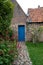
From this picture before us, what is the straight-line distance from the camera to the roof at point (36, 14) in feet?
106

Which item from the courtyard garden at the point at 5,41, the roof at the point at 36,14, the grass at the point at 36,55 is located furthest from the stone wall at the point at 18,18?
the courtyard garden at the point at 5,41

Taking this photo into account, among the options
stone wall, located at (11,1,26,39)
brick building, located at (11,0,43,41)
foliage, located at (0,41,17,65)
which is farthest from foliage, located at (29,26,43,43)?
foliage, located at (0,41,17,65)

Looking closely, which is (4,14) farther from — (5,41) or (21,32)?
(21,32)

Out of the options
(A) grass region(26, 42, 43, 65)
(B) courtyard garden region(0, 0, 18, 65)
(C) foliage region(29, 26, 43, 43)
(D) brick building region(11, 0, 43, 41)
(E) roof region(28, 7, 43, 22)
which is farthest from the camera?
(E) roof region(28, 7, 43, 22)

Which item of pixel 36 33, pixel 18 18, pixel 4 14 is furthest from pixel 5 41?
pixel 18 18

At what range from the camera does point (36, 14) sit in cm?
3366

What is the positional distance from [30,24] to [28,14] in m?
2.46

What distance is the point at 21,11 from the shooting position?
1278 inches

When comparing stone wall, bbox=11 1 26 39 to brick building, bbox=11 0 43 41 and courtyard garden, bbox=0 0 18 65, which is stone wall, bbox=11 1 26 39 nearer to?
brick building, bbox=11 0 43 41

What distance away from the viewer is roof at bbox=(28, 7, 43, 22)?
106 feet

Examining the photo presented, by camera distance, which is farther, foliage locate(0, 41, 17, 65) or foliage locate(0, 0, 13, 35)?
foliage locate(0, 0, 13, 35)

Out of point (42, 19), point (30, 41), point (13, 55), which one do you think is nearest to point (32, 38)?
point (30, 41)

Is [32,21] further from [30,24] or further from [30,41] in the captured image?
[30,41]

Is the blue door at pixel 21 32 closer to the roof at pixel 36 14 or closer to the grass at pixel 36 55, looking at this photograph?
the roof at pixel 36 14
